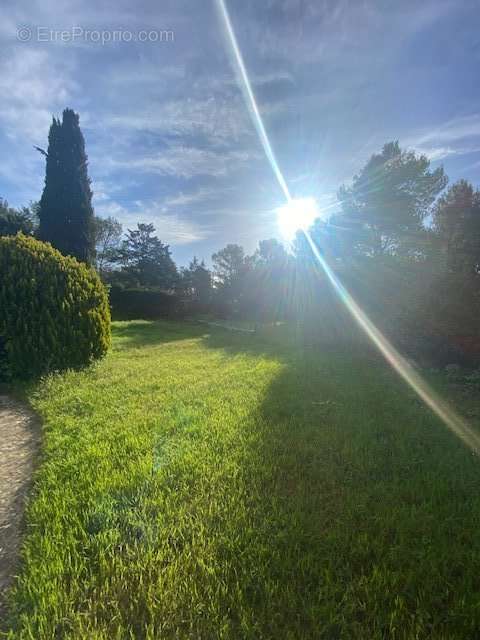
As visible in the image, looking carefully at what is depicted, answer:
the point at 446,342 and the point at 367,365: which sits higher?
the point at 446,342

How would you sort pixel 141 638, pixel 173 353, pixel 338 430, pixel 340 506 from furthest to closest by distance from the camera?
1. pixel 173 353
2. pixel 338 430
3. pixel 340 506
4. pixel 141 638

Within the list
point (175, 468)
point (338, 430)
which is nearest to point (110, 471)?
point (175, 468)

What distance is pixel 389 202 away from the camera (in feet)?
60.2

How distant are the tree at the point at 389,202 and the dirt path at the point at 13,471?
59.3 ft

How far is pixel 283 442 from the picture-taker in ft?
8.98

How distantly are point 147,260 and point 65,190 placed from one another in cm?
1804

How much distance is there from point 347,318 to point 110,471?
733 centimetres

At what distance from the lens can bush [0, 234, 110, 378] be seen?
4652 millimetres

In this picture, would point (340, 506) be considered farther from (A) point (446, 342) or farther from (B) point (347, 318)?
(B) point (347, 318)

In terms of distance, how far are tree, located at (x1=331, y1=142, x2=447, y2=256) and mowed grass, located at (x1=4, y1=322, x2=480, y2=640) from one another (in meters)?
17.0

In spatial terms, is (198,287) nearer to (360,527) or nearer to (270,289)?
(270,289)

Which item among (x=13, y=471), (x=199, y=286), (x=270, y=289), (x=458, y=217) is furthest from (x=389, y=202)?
(x=13, y=471)

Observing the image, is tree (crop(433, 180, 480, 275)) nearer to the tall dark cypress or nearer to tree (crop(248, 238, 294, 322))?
tree (crop(248, 238, 294, 322))

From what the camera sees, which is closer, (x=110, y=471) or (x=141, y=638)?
(x=141, y=638)
